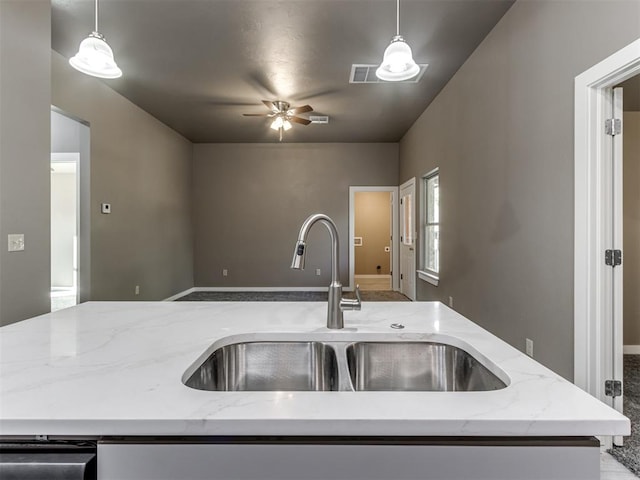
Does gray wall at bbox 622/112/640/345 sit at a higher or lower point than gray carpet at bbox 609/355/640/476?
higher

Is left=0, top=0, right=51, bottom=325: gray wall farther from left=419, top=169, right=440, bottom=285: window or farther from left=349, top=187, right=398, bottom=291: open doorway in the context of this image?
left=349, top=187, right=398, bottom=291: open doorway

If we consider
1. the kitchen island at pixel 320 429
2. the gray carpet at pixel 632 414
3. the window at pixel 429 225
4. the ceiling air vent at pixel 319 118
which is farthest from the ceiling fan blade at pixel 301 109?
the kitchen island at pixel 320 429

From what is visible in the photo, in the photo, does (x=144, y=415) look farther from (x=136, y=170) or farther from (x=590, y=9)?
(x=136, y=170)

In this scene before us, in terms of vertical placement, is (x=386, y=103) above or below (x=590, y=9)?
above

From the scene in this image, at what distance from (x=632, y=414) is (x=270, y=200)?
219 inches

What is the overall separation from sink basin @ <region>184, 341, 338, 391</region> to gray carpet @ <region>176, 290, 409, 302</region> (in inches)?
190

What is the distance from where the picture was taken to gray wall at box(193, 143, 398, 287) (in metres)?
6.55

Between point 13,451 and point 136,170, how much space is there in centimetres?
467

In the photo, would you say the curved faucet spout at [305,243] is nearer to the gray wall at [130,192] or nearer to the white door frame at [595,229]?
the white door frame at [595,229]

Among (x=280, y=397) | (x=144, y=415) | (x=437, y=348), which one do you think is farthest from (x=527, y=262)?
(x=144, y=415)

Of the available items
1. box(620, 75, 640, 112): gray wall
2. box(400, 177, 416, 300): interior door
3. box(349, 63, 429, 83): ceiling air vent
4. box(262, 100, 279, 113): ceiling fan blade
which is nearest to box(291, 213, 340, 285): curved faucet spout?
box(620, 75, 640, 112): gray wall

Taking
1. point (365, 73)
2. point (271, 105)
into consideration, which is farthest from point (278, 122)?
point (365, 73)

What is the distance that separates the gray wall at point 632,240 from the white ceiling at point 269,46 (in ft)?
5.85

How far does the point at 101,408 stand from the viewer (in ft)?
1.96
